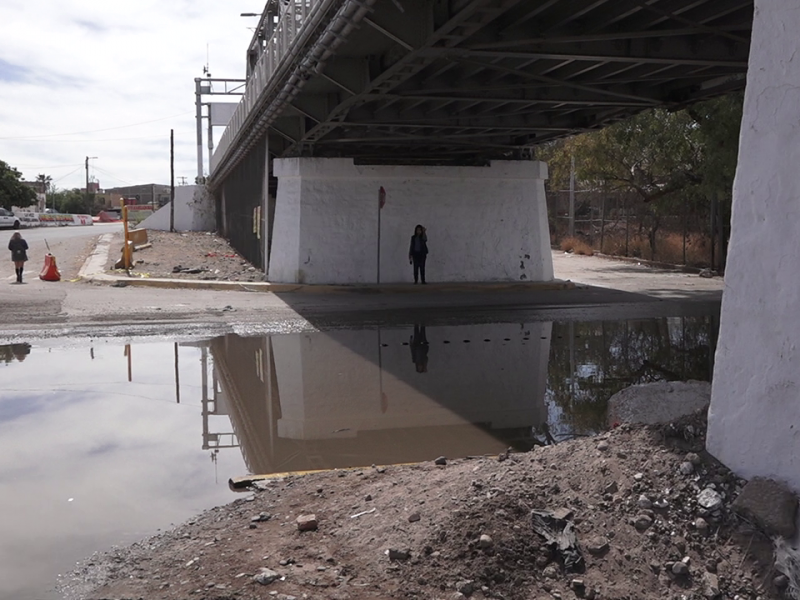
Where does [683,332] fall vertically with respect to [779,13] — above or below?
below

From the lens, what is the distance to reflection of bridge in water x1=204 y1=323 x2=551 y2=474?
7297 millimetres

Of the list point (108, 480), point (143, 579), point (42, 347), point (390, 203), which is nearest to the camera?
point (143, 579)

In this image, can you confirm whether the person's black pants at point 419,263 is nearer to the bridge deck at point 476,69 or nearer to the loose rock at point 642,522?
the bridge deck at point 476,69

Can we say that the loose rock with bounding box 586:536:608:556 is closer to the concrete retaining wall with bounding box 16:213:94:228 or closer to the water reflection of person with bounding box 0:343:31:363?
the water reflection of person with bounding box 0:343:31:363

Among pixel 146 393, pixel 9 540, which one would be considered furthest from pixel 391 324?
pixel 9 540

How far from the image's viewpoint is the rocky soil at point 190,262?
72.6 feet

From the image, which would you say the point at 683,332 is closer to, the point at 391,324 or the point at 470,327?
the point at 470,327

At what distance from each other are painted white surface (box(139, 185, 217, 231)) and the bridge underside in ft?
118

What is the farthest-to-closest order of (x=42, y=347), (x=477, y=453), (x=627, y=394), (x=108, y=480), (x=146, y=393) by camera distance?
1. (x=42, y=347)
2. (x=146, y=393)
3. (x=627, y=394)
4. (x=477, y=453)
5. (x=108, y=480)

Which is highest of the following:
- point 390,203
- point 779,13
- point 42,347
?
point 779,13

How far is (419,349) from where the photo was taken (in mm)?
12391

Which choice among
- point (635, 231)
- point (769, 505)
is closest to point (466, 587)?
point (769, 505)

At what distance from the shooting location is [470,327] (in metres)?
14.6

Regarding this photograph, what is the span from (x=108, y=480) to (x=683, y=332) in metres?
10.8
